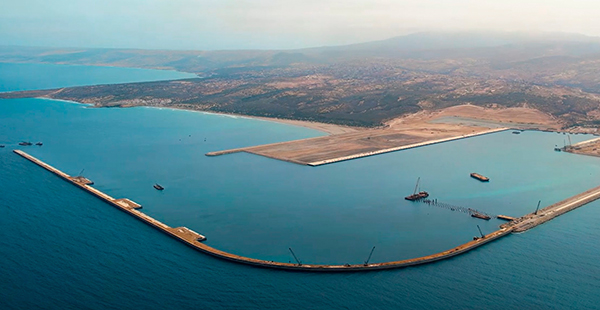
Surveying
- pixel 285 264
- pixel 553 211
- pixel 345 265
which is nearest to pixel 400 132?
pixel 553 211

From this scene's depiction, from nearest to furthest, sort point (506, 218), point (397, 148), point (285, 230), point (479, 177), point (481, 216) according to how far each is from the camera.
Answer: point (285, 230) < point (506, 218) < point (481, 216) < point (479, 177) < point (397, 148)

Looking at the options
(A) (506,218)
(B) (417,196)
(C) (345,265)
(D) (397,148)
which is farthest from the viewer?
(D) (397,148)

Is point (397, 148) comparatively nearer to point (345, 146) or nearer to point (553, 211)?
point (345, 146)

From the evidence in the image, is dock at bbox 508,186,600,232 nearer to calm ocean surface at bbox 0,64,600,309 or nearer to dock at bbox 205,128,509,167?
calm ocean surface at bbox 0,64,600,309

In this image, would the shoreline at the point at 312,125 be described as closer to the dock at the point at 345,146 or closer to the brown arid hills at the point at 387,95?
the brown arid hills at the point at 387,95

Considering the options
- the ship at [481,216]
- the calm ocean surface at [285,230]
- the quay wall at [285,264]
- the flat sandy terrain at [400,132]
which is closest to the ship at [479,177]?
the calm ocean surface at [285,230]

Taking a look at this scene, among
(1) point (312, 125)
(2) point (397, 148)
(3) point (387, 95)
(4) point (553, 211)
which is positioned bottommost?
(4) point (553, 211)
